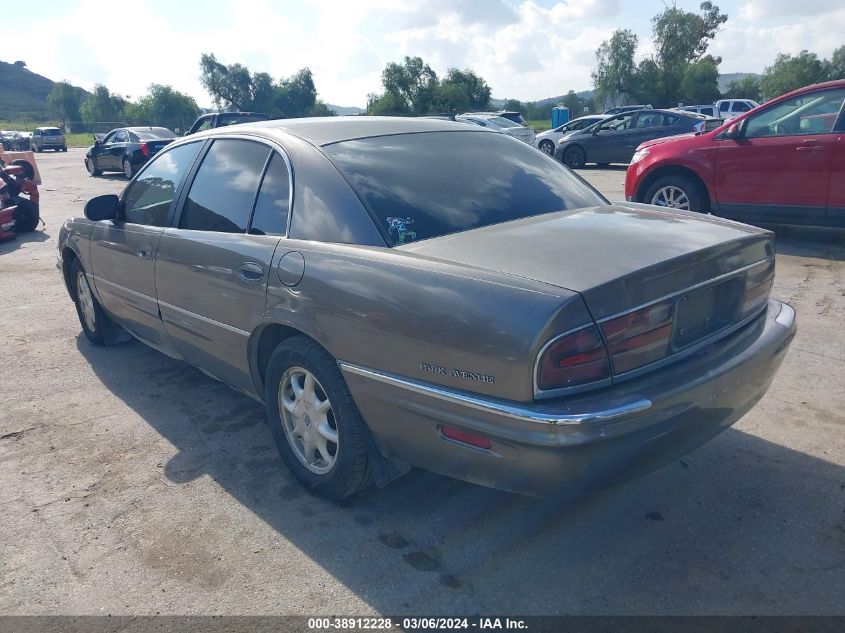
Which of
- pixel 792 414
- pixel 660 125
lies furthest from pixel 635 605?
pixel 660 125

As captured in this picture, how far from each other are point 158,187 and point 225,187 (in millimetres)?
897

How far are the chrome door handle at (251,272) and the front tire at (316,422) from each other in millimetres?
350

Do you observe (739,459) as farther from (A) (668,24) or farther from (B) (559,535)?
(A) (668,24)

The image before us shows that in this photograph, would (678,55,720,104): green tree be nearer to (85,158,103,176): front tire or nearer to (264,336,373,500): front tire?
(85,158,103,176): front tire

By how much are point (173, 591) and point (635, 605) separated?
1732 mm

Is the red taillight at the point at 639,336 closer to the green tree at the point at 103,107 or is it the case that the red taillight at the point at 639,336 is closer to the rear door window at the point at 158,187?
the rear door window at the point at 158,187

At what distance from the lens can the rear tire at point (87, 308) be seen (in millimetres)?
5289

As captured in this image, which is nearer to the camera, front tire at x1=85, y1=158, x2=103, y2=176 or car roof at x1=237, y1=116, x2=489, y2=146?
car roof at x1=237, y1=116, x2=489, y2=146

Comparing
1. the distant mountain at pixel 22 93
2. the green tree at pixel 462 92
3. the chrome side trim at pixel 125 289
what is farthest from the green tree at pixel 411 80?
the distant mountain at pixel 22 93

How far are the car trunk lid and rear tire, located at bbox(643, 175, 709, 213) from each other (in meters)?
5.20

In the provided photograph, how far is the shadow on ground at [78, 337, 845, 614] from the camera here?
2.49 m

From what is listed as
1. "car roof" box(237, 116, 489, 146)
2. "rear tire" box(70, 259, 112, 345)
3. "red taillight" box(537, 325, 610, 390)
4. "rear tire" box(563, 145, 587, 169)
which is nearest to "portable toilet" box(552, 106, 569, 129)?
"rear tire" box(563, 145, 587, 169)

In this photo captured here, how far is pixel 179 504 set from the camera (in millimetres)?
3246

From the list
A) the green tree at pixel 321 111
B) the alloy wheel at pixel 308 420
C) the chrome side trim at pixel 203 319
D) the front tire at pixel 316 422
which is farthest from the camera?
the green tree at pixel 321 111
